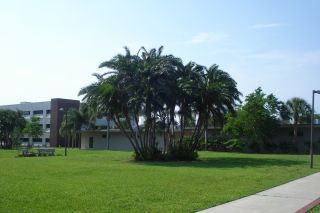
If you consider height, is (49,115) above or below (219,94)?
below

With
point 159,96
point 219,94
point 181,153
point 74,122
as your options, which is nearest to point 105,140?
point 74,122

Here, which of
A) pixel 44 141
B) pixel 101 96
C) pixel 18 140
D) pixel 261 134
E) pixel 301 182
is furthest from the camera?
pixel 44 141

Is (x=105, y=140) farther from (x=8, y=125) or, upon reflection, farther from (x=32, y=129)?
(x=8, y=125)

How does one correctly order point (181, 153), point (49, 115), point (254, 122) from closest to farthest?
1. point (181, 153)
2. point (254, 122)
3. point (49, 115)

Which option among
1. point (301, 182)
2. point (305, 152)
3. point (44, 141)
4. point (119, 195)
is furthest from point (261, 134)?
point (44, 141)

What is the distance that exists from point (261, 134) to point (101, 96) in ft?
108

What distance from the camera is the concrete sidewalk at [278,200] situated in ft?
39.3

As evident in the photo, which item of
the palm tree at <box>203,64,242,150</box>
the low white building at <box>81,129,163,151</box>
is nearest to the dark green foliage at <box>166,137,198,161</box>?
the palm tree at <box>203,64,242,150</box>

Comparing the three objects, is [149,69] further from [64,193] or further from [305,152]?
[305,152]

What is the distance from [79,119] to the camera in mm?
88938

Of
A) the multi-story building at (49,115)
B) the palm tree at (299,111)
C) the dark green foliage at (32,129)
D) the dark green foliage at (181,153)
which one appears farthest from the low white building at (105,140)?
the dark green foliage at (181,153)

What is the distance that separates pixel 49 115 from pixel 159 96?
78.9 meters

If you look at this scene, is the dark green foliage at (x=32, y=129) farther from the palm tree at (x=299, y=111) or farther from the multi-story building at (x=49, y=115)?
the palm tree at (x=299, y=111)

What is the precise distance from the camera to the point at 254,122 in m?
63.6
